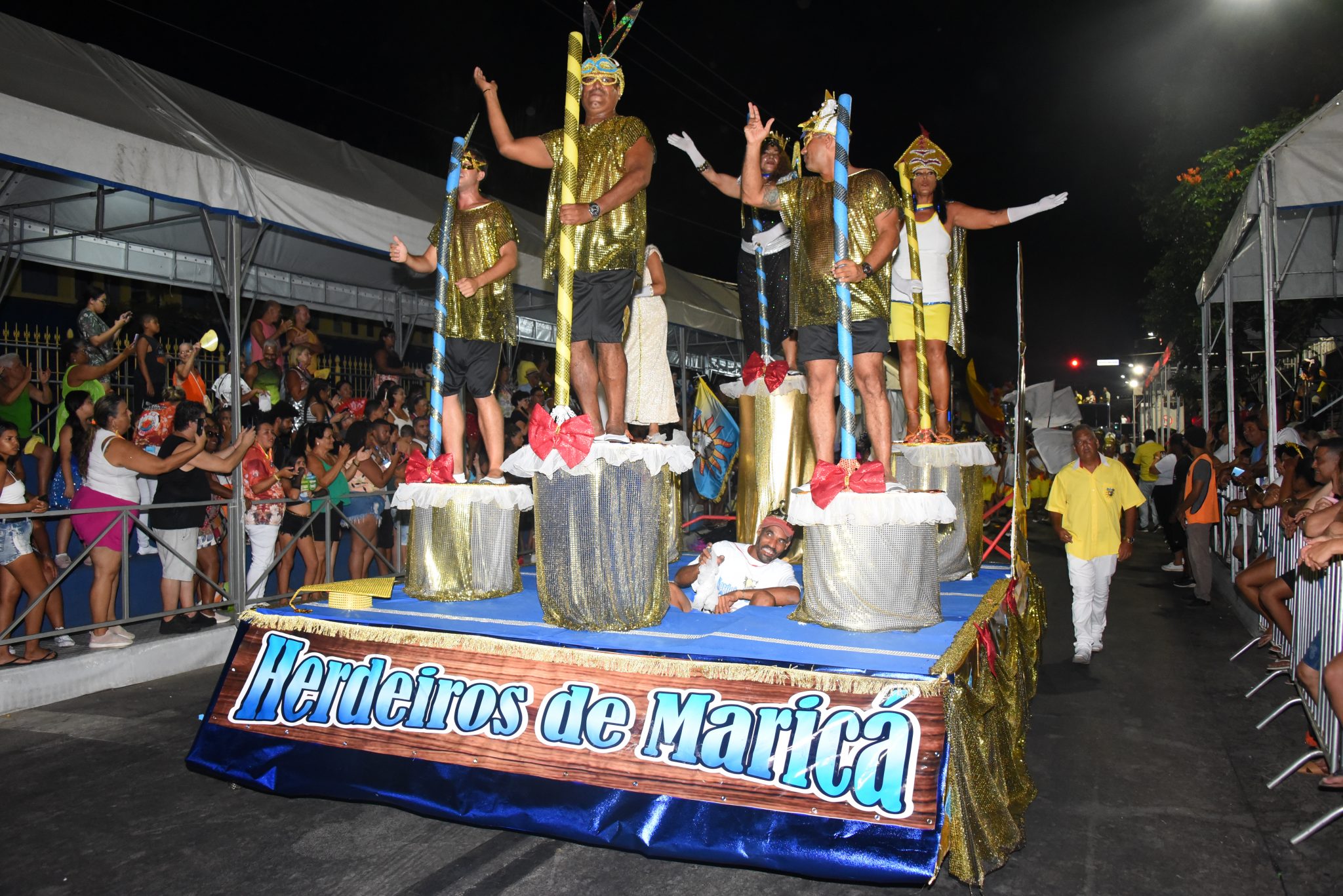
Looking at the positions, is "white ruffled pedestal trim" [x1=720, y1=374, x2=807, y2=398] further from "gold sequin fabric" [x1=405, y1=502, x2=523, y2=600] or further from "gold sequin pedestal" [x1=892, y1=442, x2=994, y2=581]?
"gold sequin fabric" [x1=405, y1=502, x2=523, y2=600]

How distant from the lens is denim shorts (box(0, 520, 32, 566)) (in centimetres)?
573

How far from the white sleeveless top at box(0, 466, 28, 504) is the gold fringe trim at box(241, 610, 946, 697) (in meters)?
2.54

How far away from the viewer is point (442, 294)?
5.16m

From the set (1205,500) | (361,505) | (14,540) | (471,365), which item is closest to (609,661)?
(471,365)

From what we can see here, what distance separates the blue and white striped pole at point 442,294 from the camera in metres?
5.11

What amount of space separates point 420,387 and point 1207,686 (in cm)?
883

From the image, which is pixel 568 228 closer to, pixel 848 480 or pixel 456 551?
pixel 848 480

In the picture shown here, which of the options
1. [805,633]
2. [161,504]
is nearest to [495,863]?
[805,633]

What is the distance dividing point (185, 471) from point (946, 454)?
5.65 m

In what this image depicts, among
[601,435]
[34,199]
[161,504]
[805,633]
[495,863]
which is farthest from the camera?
[34,199]

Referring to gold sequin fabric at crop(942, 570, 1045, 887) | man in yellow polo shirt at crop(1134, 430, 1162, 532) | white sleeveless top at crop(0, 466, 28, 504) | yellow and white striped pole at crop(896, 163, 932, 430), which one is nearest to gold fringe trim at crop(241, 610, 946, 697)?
gold sequin fabric at crop(942, 570, 1045, 887)

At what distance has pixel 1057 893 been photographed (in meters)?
3.28

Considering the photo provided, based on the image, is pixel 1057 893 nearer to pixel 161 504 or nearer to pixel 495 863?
pixel 495 863

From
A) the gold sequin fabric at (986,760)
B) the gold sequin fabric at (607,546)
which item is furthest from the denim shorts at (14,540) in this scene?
the gold sequin fabric at (986,760)
